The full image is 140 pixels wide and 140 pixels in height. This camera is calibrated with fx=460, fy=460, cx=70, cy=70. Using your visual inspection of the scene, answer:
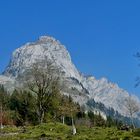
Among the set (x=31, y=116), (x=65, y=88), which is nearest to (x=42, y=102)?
(x=65, y=88)

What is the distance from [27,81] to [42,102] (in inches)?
244

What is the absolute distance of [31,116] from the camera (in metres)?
130

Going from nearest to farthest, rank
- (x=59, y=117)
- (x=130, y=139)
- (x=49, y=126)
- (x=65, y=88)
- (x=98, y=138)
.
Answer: (x=130, y=139) < (x=98, y=138) < (x=49, y=126) < (x=65, y=88) < (x=59, y=117)

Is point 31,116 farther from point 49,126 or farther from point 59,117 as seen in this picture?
point 49,126

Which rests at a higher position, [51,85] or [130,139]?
[51,85]

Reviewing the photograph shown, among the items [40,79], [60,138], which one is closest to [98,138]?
[60,138]

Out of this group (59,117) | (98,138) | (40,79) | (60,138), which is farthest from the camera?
(59,117)

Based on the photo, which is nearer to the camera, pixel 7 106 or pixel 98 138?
pixel 98 138

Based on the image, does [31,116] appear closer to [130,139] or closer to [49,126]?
[49,126]

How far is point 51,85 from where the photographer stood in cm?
9412

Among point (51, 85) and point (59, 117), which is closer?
point (51, 85)

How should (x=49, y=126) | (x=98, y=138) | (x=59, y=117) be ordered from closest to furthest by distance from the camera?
(x=98, y=138)
(x=49, y=126)
(x=59, y=117)

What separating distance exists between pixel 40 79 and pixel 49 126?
92.4ft

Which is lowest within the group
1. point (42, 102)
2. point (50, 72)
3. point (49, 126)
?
point (49, 126)
